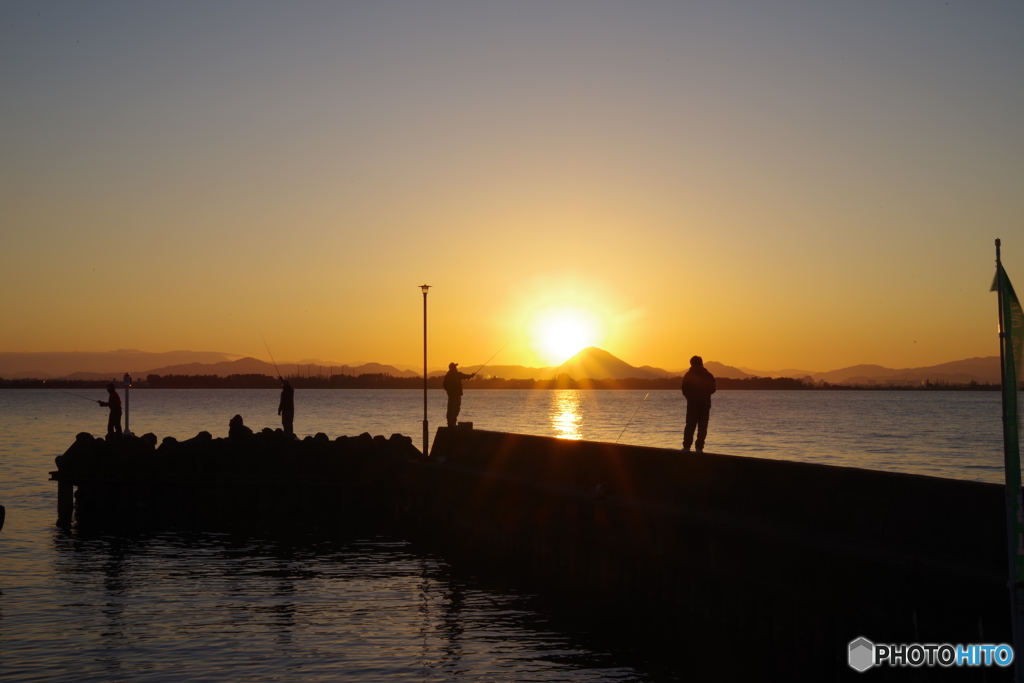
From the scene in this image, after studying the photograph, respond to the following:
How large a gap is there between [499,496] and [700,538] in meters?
7.64

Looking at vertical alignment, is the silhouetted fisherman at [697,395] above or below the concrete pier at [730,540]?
above

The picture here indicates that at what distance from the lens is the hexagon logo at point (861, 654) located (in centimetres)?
1004

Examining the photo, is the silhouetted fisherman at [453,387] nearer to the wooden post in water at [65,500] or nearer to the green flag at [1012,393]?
the wooden post in water at [65,500]

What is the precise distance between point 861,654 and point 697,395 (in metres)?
7.33

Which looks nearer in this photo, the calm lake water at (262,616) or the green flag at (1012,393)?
the green flag at (1012,393)

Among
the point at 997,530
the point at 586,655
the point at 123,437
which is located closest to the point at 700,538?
the point at 586,655

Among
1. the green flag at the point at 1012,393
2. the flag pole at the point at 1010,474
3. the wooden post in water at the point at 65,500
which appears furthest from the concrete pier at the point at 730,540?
the wooden post in water at the point at 65,500

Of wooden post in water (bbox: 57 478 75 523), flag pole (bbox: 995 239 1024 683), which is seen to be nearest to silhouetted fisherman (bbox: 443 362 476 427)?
wooden post in water (bbox: 57 478 75 523)

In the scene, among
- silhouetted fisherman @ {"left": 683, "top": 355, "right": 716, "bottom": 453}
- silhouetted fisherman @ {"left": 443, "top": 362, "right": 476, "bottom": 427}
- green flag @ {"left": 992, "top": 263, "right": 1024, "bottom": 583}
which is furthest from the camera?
silhouetted fisherman @ {"left": 443, "top": 362, "right": 476, "bottom": 427}

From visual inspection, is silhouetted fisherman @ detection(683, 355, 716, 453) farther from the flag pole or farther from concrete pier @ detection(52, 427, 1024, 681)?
the flag pole

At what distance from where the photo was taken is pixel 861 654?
33.4 ft

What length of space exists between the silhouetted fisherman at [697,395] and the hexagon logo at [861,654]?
677cm

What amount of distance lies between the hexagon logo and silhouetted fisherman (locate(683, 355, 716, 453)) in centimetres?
677

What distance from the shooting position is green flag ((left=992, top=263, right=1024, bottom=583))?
672 centimetres
